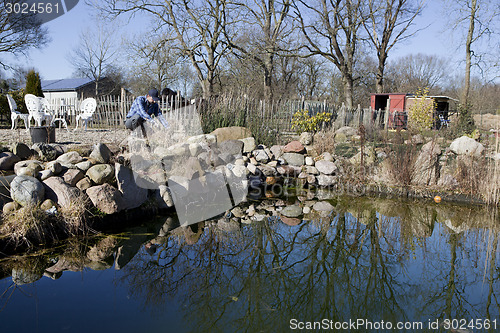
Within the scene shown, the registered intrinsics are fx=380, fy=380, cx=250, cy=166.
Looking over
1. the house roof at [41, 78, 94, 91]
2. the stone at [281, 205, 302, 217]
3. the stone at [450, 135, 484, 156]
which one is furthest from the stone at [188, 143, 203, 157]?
the house roof at [41, 78, 94, 91]

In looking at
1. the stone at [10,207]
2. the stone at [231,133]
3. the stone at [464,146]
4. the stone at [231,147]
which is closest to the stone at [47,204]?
the stone at [10,207]

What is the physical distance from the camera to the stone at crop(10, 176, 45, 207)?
4.74m

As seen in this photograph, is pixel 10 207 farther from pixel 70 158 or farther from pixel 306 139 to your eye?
pixel 306 139

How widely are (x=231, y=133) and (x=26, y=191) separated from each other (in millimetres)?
5470

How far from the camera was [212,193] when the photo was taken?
23.4 ft

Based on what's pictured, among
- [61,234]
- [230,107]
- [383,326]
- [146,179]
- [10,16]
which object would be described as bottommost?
[383,326]

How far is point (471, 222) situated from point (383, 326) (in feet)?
12.3

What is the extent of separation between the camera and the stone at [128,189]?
5.62 metres

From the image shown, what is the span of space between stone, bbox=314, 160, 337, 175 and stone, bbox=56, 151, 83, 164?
517 centimetres

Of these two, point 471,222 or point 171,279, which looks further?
point 471,222

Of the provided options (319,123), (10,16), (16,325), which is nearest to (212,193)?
(16,325)

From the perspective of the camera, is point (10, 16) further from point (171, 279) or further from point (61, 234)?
point (171, 279)

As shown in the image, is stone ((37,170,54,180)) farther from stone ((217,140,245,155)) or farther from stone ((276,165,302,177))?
stone ((276,165,302,177))

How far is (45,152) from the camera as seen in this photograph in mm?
5895
